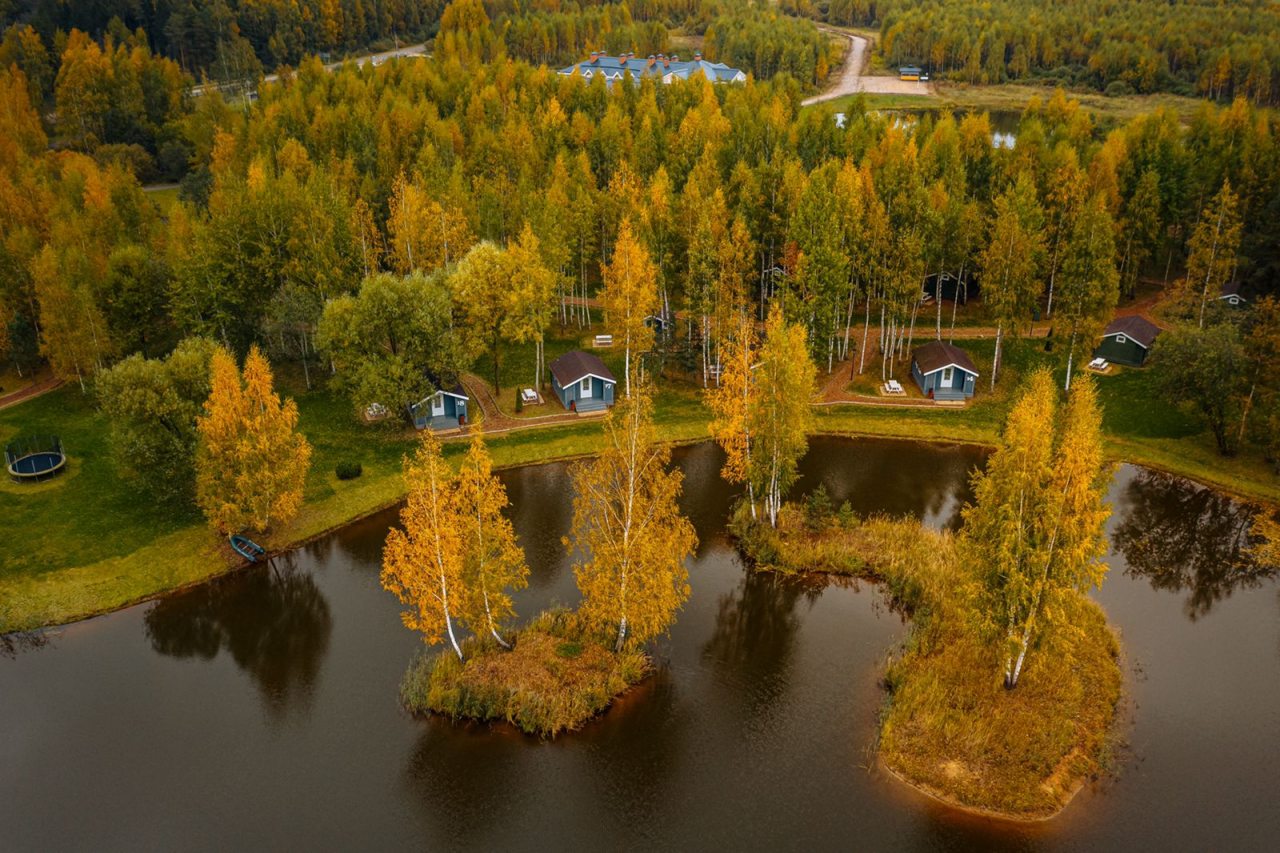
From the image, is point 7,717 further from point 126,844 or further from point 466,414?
point 466,414

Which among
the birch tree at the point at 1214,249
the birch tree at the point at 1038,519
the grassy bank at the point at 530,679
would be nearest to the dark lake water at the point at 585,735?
the grassy bank at the point at 530,679

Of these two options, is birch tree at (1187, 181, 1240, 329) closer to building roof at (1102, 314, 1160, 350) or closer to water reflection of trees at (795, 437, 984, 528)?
building roof at (1102, 314, 1160, 350)

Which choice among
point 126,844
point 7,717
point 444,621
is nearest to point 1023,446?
point 444,621

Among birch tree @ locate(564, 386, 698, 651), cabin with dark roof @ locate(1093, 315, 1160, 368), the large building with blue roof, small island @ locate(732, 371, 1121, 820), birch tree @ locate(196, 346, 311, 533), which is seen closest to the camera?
small island @ locate(732, 371, 1121, 820)

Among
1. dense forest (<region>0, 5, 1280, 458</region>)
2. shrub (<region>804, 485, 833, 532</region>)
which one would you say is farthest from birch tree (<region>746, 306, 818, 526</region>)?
dense forest (<region>0, 5, 1280, 458</region>)

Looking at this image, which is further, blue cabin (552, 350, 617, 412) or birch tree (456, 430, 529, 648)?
blue cabin (552, 350, 617, 412)

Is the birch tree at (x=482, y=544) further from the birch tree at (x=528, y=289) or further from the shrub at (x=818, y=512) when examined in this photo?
the birch tree at (x=528, y=289)

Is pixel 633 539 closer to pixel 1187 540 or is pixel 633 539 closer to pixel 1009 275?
pixel 1187 540
